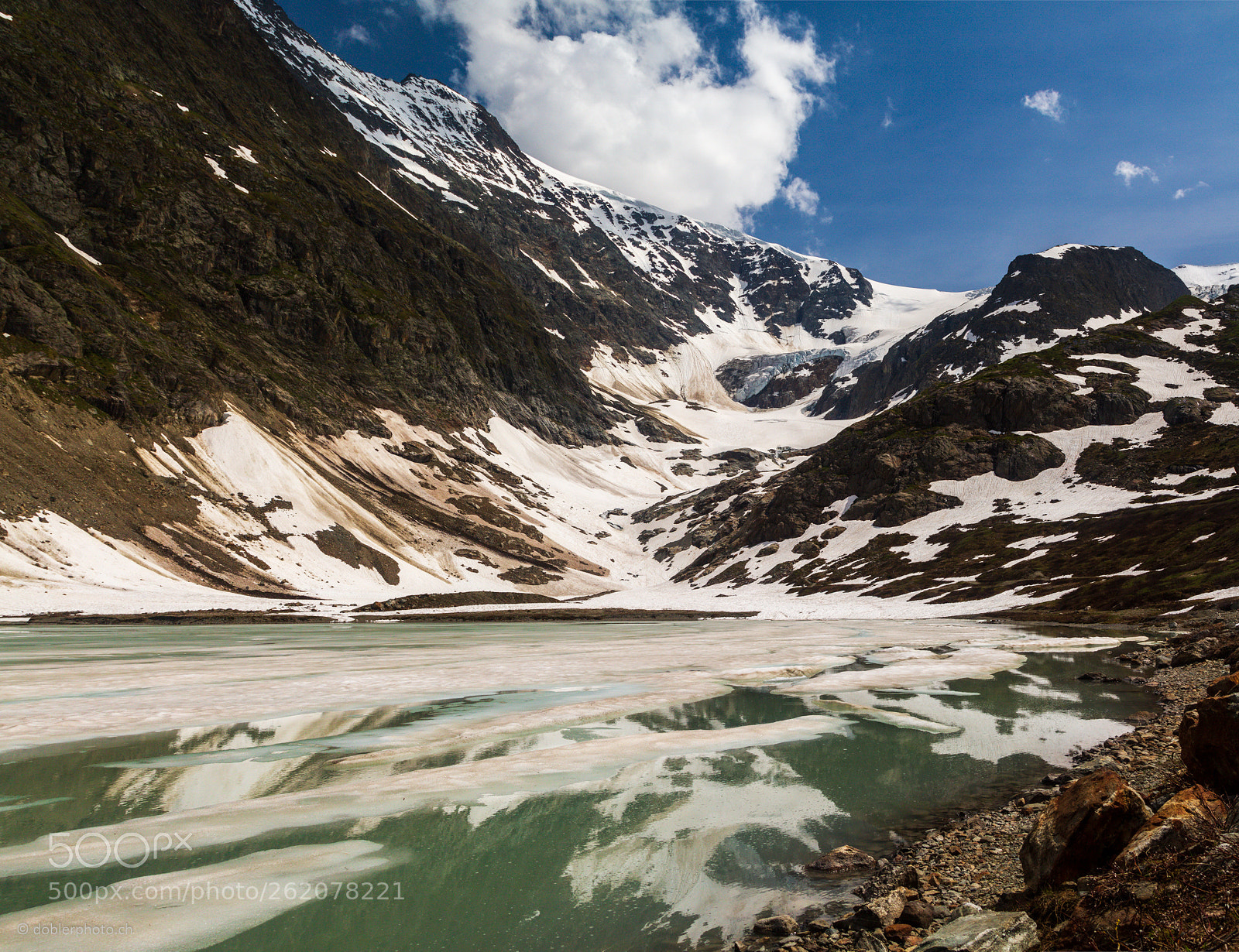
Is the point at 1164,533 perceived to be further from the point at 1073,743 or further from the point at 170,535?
the point at 170,535

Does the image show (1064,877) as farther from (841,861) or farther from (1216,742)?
(841,861)

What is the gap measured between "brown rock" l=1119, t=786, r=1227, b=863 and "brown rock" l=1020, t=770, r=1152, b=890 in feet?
0.67

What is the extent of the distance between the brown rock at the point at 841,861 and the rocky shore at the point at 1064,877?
23mm

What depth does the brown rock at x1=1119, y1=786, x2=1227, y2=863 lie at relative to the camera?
6.66 m

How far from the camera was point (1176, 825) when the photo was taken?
678 cm

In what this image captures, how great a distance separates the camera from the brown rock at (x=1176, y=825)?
6656mm

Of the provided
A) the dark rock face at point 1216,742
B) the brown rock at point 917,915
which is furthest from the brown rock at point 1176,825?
the brown rock at point 917,915

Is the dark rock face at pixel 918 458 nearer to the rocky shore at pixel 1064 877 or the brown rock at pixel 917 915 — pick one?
the rocky shore at pixel 1064 877

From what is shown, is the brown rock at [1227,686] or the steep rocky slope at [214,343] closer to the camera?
the brown rock at [1227,686]

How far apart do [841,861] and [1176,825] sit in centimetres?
432

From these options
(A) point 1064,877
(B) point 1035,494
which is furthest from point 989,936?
(B) point 1035,494

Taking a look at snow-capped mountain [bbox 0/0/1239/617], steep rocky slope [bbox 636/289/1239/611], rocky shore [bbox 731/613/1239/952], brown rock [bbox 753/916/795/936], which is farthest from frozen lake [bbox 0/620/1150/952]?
snow-capped mountain [bbox 0/0/1239/617]

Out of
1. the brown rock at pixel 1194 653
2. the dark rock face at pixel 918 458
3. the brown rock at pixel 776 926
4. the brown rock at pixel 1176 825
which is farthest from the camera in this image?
the dark rock face at pixel 918 458

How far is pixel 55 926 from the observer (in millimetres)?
7418
